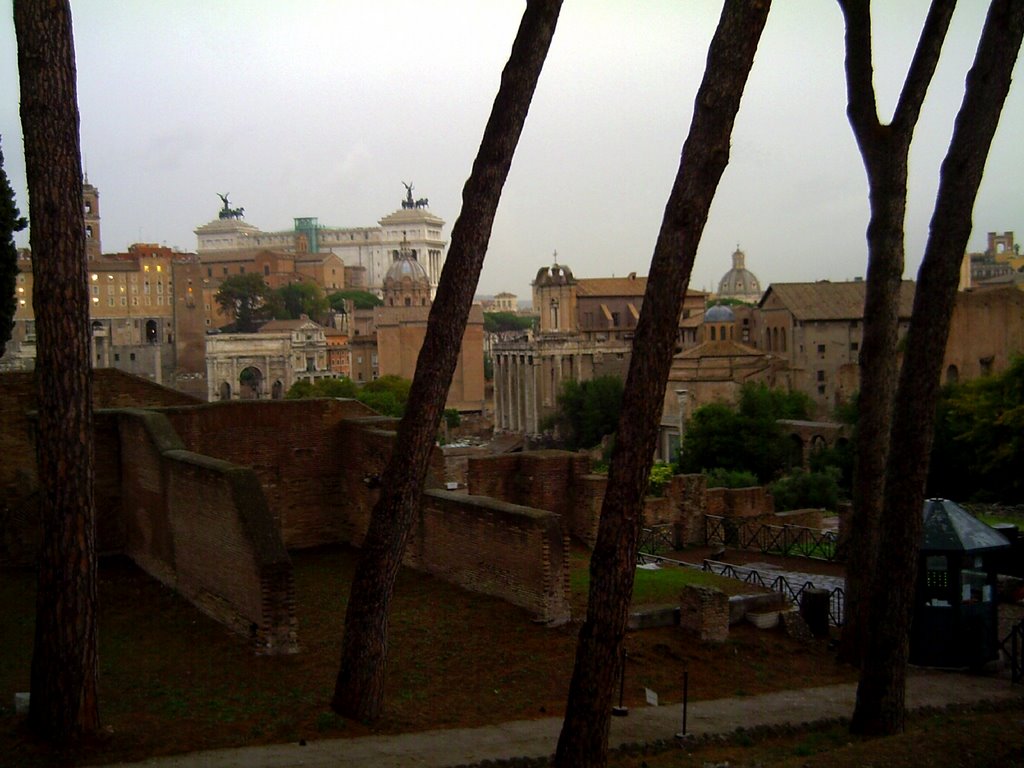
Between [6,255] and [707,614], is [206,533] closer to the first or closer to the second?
[707,614]

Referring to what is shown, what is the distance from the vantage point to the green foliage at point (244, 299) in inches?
5007

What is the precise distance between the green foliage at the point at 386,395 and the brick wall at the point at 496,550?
43584 millimetres

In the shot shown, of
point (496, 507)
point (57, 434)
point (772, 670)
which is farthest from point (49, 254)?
point (772, 670)

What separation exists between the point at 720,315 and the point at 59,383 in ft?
219

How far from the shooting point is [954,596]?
10656 millimetres

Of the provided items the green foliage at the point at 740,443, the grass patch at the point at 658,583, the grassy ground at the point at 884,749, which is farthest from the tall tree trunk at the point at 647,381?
the green foliage at the point at 740,443

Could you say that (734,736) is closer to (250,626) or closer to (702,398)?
(250,626)

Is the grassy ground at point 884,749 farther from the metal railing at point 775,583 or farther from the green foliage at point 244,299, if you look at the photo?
the green foliage at point 244,299

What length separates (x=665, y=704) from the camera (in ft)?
31.0

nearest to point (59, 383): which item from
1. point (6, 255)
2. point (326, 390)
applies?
point (6, 255)

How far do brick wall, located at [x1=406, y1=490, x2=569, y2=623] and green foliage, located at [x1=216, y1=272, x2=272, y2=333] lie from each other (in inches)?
4532

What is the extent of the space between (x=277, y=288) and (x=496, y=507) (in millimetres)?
132976

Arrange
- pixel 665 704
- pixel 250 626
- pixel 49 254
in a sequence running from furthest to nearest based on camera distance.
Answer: pixel 250 626 < pixel 665 704 < pixel 49 254

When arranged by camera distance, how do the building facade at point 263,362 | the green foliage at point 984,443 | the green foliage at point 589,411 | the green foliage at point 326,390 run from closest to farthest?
the green foliage at point 984,443, the green foliage at point 589,411, the green foliage at point 326,390, the building facade at point 263,362
